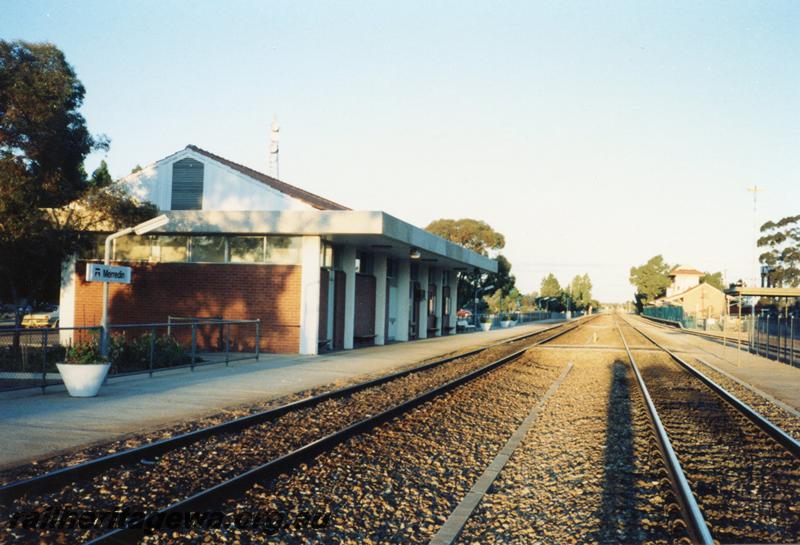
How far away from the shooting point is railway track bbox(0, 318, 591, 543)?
19.2 ft

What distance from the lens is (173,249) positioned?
23.1 m

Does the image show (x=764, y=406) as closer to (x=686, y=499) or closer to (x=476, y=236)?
(x=686, y=499)

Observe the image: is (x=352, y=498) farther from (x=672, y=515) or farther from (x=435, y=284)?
(x=435, y=284)

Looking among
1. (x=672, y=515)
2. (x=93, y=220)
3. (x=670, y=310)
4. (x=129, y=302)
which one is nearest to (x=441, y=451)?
(x=672, y=515)

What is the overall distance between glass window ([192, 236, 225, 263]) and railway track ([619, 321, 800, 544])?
561 inches

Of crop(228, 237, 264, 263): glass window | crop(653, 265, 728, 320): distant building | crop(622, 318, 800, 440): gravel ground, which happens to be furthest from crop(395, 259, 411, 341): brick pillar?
crop(653, 265, 728, 320): distant building

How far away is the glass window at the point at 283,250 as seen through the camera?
2234cm

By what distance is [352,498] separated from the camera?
623 cm

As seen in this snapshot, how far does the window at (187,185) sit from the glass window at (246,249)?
5.68 ft

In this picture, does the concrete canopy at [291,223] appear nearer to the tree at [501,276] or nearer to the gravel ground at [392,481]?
the gravel ground at [392,481]

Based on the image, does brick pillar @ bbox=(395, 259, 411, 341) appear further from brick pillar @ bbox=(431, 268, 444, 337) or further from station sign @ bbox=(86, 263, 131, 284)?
station sign @ bbox=(86, 263, 131, 284)

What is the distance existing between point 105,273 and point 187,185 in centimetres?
1056

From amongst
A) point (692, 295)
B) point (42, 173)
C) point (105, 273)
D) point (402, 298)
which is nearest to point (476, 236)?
point (402, 298)

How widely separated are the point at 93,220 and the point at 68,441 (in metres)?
12.3
